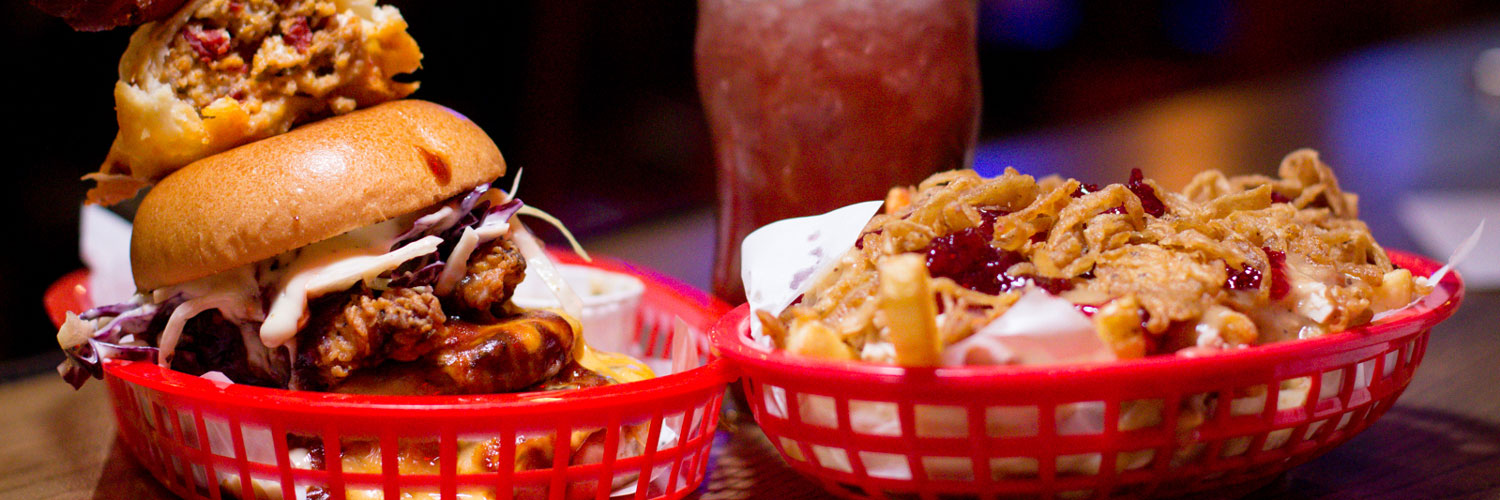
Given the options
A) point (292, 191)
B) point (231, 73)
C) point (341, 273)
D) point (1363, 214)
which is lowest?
point (1363, 214)

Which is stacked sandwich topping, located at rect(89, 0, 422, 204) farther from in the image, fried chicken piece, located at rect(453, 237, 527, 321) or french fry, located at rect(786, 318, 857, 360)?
french fry, located at rect(786, 318, 857, 360)

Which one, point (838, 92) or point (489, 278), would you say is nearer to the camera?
point (489, 278)

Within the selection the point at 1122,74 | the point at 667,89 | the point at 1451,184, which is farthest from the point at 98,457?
the point at 1122,74

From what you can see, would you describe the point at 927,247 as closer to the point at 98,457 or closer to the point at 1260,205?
the point at 1260,205

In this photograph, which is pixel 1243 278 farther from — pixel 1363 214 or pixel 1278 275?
pixel 1363 214

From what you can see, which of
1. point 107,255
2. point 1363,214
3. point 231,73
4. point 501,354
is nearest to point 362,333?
point 501,354

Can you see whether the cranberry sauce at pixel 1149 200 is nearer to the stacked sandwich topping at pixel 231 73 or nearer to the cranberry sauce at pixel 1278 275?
the cranberry sauce at pixel 1278 275

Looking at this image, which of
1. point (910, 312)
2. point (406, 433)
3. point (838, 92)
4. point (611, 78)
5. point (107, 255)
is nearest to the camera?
point (910, 312)
